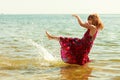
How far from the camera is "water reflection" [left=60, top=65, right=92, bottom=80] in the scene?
8.61 metres

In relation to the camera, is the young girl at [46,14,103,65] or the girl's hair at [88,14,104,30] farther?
the young girl at [46,14,103,65]

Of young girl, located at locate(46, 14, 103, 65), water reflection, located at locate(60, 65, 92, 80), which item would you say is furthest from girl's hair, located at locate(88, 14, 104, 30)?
water reflection, located at locate(60, 65, 92, 80)

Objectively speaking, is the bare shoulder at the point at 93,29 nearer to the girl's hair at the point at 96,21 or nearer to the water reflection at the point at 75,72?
the girl's hair at the point at 96,21

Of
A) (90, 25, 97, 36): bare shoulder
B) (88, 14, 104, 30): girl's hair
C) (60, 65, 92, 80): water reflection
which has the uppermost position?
(88, 14, 104, 30): girl's hair

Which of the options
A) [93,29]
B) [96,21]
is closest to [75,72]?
[93,29]

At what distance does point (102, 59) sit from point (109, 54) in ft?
4.79

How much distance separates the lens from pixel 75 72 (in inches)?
365

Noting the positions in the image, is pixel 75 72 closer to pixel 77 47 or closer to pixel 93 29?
pixel 77 47

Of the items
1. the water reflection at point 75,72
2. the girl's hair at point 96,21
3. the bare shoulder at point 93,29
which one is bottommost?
the water reflection at point 75,72

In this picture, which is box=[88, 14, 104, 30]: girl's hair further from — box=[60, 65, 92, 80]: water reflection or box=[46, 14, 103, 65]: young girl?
box=[60, 65, 92, 80]: water reflection

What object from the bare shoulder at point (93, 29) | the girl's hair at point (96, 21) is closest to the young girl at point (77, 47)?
the bare shoulder at point (93, 29)

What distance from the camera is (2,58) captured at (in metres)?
11.8

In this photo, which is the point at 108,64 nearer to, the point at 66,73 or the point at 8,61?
the point at 66,73

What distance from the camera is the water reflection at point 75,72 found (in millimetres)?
8612
